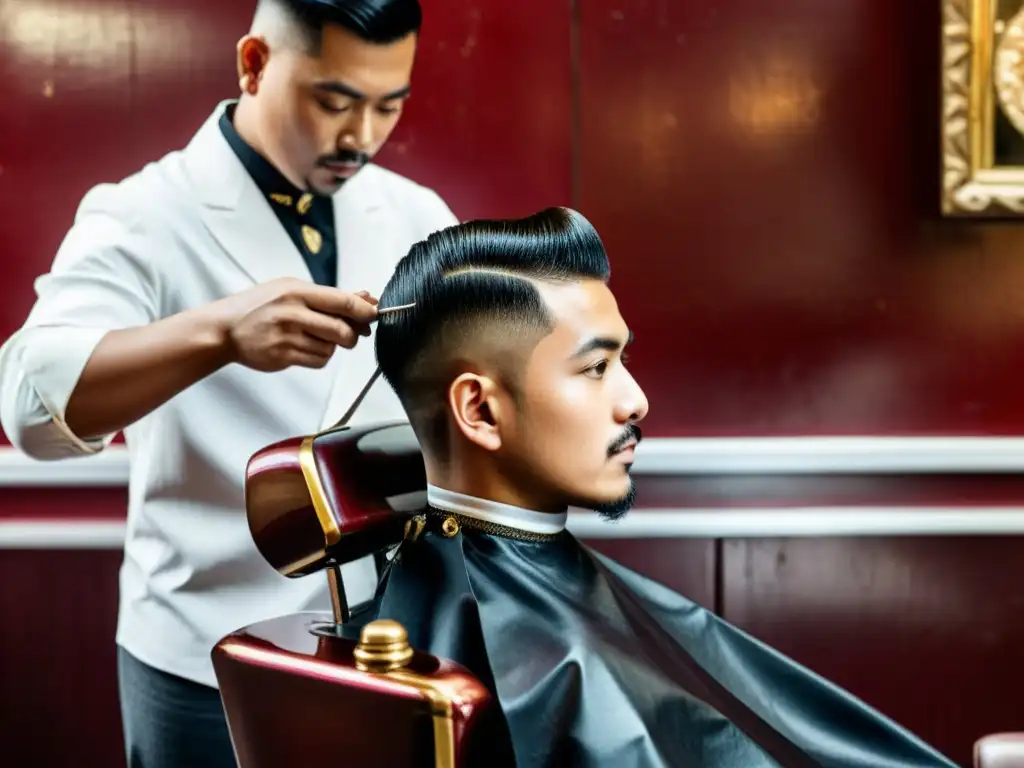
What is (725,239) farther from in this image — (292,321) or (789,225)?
(292,321)

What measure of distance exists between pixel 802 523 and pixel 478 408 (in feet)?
3.68

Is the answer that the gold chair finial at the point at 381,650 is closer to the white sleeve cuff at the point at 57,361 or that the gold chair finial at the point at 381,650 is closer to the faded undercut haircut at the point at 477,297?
the faded undercut haircut at the point at 477,297

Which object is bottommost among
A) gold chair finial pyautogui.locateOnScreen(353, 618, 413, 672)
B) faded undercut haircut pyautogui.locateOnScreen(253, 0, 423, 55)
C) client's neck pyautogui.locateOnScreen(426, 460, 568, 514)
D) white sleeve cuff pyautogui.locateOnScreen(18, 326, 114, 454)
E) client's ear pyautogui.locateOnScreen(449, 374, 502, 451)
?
gold chair finial pyautogui.locateOnScreen(353, 618, 413, 672)

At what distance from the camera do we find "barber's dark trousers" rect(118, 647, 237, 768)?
155cm

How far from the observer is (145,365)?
1308 mm

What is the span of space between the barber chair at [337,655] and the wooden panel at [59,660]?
3.51ft

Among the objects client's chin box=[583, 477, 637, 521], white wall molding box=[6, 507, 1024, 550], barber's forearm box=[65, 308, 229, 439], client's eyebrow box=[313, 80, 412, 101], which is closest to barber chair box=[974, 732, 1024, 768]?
client's chin box=[583, 477, 637, 521]

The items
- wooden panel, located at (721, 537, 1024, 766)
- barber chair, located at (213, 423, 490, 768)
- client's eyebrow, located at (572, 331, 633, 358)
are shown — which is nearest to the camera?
barber chair, located at (213, 423, 490, 768)

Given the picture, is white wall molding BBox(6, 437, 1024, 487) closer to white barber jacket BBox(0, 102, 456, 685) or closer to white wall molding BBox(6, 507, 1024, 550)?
white wall molding BBox(6, 507, 1024, 550)

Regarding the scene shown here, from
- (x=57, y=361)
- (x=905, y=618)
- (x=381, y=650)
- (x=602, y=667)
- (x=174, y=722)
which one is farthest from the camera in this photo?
(x=905, y=618)

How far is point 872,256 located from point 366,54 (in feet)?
3.88

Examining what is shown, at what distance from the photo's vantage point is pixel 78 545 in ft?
6.84

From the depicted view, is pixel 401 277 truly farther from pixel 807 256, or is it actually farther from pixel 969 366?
pixel 969 366

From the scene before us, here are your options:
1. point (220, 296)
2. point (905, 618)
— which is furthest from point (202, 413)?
point (905, 618)
